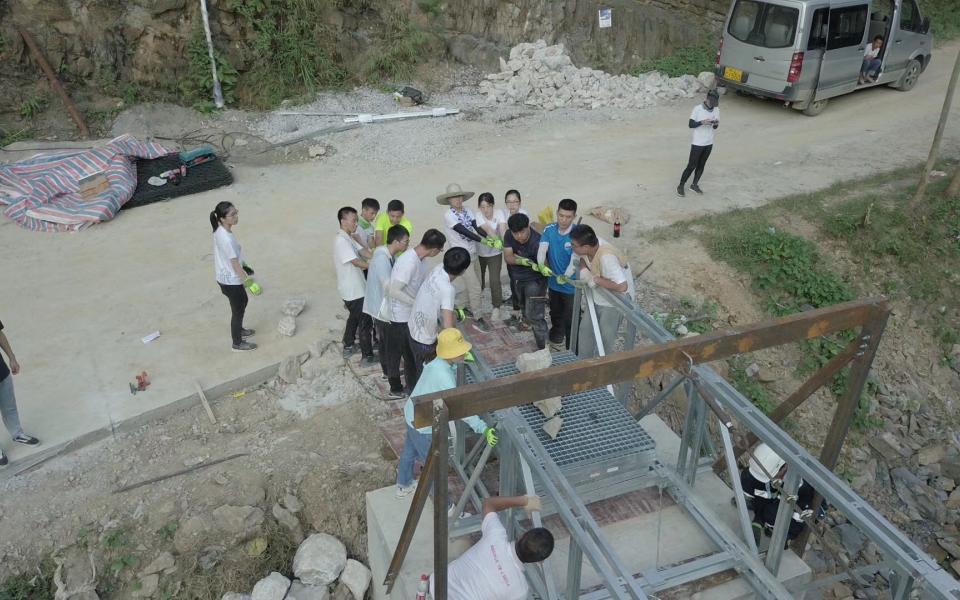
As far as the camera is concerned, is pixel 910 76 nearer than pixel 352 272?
No

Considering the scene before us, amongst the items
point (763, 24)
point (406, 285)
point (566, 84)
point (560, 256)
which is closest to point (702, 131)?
point (763, 24)

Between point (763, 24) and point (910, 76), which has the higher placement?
point (763, 24)

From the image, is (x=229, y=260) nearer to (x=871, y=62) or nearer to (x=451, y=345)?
(x=451, y=345)

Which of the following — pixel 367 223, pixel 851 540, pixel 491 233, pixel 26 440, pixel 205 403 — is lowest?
pixel 851 540

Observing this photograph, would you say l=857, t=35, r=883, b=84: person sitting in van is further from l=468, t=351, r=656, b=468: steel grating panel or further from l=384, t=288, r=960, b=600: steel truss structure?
l=468, t=351, r=656, b=468: steel grating panel

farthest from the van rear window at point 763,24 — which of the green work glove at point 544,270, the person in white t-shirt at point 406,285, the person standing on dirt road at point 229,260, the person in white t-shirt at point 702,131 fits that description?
the person standing on dirt road at point 229,260

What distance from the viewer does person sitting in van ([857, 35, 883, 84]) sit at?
13.1 m

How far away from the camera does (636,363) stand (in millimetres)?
3520

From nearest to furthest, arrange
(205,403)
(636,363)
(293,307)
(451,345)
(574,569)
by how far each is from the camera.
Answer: (636,363) < (574,569) < (451,345) < (205,403) < (293,307)

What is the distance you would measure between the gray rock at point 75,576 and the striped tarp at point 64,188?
215 inches

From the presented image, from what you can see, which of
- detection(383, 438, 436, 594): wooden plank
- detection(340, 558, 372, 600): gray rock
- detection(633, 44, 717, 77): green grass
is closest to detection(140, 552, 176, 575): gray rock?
detection(340, 558, 372, 600): gray rock

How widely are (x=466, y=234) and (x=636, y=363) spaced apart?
3686 millimetres

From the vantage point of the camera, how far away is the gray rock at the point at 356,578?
5043 millimetres

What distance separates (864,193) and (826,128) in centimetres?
279
